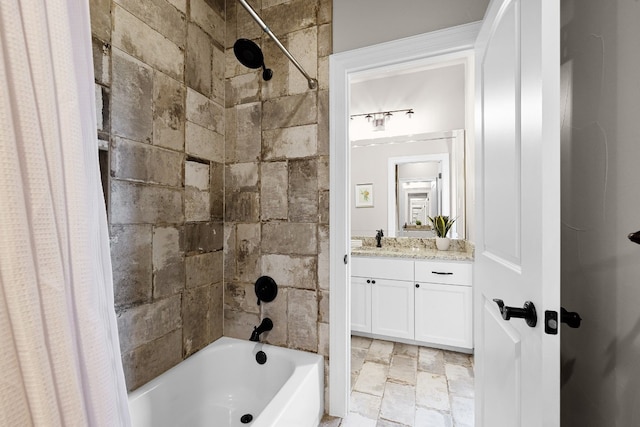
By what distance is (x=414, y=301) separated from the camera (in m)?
2.52

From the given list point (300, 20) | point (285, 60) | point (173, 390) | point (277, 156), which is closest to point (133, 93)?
point (277, 156)

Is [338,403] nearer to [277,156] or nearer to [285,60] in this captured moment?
[277,156]

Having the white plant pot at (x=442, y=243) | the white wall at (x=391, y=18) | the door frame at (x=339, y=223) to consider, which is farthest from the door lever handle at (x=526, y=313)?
the white plant pot at (x=442, y=243)

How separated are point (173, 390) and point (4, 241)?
4.34ft

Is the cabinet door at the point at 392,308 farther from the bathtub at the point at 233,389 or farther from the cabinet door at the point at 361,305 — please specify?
the bathtub at the point at 233,389

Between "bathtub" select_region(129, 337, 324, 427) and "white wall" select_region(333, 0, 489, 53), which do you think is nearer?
"bathtub" select_region(129, 337, 324, 427)

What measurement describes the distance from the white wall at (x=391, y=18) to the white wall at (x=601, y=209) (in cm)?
54

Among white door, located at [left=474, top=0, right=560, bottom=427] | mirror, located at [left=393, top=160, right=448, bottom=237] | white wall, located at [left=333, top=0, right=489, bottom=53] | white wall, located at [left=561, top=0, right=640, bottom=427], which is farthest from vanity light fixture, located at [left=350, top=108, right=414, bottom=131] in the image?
white wall, located at [left=561, top=0, right=640, bottom=427]

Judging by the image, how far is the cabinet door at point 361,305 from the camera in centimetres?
269

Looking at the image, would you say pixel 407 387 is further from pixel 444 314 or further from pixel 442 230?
pixel 442 230

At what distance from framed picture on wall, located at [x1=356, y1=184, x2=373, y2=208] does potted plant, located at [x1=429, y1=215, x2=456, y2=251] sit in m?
0.76

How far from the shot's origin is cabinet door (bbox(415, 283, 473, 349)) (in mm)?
2369

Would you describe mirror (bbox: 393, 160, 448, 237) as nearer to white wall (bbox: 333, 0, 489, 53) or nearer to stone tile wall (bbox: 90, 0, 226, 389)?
white wall (bbox: 333, 0, 489, 53)

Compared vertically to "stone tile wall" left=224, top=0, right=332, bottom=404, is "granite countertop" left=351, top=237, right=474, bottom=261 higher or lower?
lower
